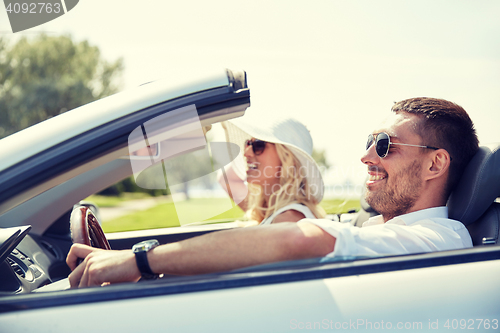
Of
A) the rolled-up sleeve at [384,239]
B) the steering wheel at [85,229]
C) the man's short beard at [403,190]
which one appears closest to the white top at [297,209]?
the man's short beard at [403,190]

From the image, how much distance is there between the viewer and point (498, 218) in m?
1.67

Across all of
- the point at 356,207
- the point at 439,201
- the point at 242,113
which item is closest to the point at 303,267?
the point at 242,113

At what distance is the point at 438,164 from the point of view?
6.13 ft

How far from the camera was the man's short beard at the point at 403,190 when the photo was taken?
1.88 metres

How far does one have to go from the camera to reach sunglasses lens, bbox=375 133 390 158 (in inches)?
76.0

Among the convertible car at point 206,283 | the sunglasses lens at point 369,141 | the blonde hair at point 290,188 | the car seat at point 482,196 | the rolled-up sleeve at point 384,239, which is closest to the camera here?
the convertible car at point 206,283

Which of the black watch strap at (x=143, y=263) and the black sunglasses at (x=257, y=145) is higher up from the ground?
the black sunglasses at (x=257, y=145)

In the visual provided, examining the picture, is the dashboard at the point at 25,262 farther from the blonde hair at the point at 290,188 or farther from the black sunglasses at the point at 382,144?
the black sunglasses at the point at 382,144

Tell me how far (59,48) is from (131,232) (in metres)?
25.6

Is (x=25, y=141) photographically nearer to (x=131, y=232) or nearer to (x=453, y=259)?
(x=453, y=259)

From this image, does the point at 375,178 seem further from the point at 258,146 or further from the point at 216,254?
the point at 216,254

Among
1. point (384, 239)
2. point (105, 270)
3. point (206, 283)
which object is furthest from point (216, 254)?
point (384, 239)

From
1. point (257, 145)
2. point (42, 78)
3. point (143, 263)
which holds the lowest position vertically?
point (143, 263)

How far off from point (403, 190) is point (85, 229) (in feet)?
4.96
